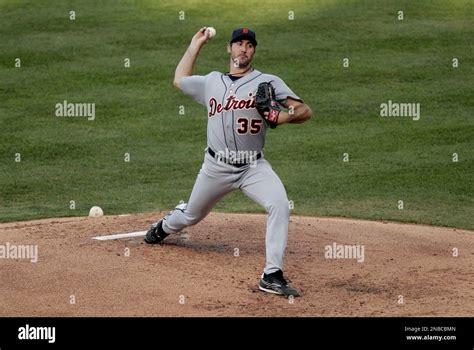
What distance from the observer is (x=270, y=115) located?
8180 mm

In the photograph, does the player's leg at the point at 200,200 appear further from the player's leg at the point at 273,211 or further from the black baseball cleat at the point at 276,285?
the black baseball cleat at the point at 276,285

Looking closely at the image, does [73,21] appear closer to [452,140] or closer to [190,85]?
[452,140]

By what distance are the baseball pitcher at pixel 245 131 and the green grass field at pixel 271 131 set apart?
9.95ft

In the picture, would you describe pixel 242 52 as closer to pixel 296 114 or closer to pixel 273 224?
pixel 296 114

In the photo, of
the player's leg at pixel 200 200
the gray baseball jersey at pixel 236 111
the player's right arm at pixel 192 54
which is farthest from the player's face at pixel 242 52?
the player's leg at pixel 200 200

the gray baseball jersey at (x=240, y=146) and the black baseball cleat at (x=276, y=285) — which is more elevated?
the gray baseball jersey at (x=240, y=146)

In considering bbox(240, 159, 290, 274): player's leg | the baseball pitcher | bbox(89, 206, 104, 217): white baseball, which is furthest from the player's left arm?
bbox(89, 206, 104, 217): white baseball

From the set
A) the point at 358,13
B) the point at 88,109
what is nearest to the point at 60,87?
the point at 88,109

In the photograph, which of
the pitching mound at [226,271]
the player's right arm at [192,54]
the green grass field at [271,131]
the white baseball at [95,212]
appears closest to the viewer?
the pitching mound at [226,271]

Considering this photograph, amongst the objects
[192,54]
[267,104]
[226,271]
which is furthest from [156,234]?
[267,104]

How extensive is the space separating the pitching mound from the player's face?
1734 millimetres

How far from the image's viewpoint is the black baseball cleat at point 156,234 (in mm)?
9141

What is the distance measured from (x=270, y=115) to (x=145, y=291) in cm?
172

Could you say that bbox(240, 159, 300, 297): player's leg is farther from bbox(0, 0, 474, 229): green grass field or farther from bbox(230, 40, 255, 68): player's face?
bbox(0, 0, 474, 229): green grass field
